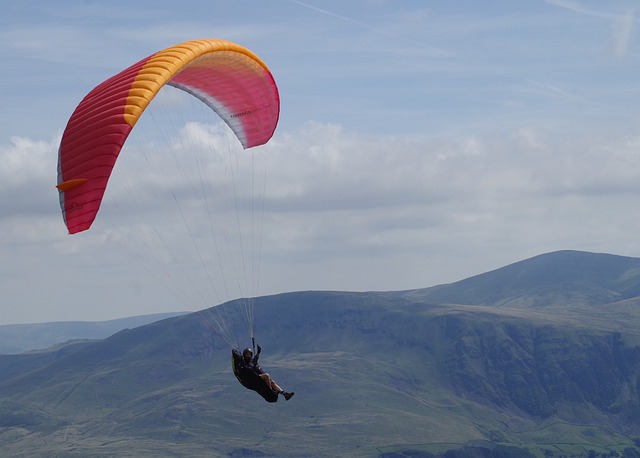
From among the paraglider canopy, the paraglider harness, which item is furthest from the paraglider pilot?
the paraglider canopy

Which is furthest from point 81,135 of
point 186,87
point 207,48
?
point 186,87

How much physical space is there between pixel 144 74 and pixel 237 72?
1080 cm

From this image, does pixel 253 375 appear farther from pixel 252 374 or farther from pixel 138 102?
pixel 138 102

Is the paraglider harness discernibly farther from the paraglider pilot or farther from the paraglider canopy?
the paraglider canopy

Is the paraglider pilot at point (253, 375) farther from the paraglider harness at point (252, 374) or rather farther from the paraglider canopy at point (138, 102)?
the paraglider canopy at point (138, 102)

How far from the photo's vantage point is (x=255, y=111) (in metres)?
52.0

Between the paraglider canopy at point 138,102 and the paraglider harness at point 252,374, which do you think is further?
the paraglider harness at point 252,374

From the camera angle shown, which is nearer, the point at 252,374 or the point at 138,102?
the point at 138,102

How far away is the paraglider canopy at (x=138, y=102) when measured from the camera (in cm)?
3472

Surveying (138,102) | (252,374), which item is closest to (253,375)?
(252,374)

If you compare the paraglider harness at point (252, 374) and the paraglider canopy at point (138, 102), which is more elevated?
the paraglider canopy at point (138, 102)

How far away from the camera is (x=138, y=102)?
36.9 meters

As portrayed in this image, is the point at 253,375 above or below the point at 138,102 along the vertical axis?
below

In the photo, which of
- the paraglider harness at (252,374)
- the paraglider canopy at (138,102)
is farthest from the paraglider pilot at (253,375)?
the paraglider canopy at (138,102)
